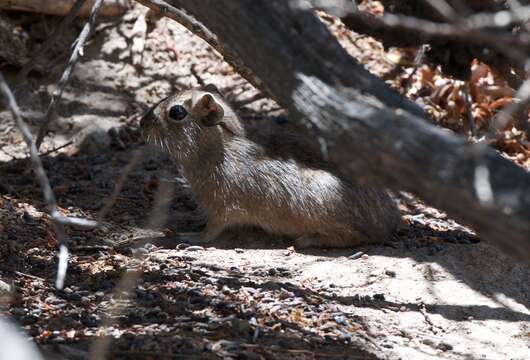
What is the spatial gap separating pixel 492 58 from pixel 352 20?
86 cm

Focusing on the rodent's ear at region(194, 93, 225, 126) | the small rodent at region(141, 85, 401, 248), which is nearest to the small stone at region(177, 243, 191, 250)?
the small rodent at region(141, 85, 401, 248)

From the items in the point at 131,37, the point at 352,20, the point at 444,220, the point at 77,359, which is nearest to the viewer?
the point at 77,359

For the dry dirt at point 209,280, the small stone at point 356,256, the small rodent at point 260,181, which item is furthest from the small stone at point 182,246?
the small stone at point 356,256

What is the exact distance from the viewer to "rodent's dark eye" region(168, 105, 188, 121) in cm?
661

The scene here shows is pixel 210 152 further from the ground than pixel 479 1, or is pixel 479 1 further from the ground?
pixel 479 1

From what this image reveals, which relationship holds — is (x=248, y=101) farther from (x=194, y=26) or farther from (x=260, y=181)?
(x=194, y=26)

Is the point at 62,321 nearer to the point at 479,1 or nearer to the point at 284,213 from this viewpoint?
the point at 284,213

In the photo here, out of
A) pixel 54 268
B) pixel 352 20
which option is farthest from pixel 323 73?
pixel 54 268

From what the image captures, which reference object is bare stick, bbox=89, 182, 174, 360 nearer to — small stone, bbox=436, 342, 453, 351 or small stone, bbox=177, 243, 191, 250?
small stone, bbox=177, 243, 191, 250

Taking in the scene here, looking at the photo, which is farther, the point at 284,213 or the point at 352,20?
the point at 284,213

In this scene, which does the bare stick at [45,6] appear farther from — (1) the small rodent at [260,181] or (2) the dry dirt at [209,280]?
(1) the small rodent at [260,181]

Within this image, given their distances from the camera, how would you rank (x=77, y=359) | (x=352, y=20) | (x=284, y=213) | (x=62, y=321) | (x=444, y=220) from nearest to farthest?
(x=77, y=359)
(x=62, y=321)
(x=352, y=20)
(x=284, y=213)
(x=444, y=220)

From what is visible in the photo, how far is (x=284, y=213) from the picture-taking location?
21.0ft

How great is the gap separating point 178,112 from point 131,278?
198 cm
